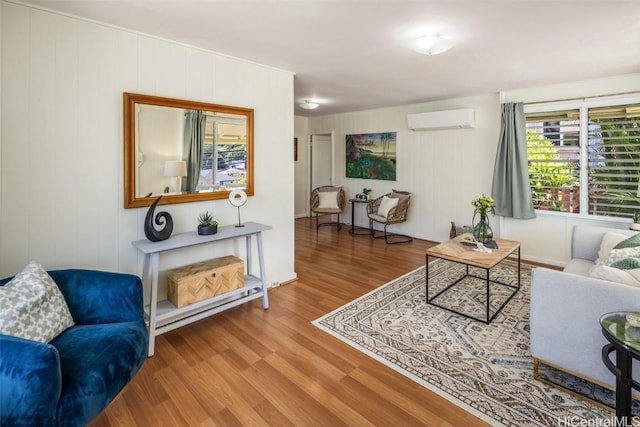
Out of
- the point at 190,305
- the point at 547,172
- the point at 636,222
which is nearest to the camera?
the point at 190,305

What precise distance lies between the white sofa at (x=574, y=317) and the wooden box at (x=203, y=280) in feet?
7.20

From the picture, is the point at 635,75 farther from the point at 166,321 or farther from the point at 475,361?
the point at 166,321

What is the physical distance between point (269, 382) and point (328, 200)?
15.9 ft

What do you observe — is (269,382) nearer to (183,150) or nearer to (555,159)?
(183,150)

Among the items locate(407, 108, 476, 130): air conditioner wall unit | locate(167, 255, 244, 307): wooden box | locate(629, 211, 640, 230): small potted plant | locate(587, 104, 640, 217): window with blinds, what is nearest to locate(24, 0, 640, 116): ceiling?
locate(587, 104, 640, 217): window with blinds

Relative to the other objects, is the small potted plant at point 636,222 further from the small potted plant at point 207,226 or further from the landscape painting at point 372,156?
the small potted plant at point 207,226

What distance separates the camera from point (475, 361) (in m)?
2.28

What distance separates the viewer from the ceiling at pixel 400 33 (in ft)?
6.95

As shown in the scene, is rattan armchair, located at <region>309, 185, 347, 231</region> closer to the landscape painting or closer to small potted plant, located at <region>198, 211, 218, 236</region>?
the landscape painting

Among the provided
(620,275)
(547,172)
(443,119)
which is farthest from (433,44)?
(547,172)

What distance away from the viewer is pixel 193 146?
287cm

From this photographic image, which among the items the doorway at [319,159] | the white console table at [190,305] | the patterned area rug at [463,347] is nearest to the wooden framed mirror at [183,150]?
the white console table at [190,305]

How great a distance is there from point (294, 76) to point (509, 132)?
299cm

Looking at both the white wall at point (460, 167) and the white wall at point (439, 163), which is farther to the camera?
the white wall at point (439, 163)
